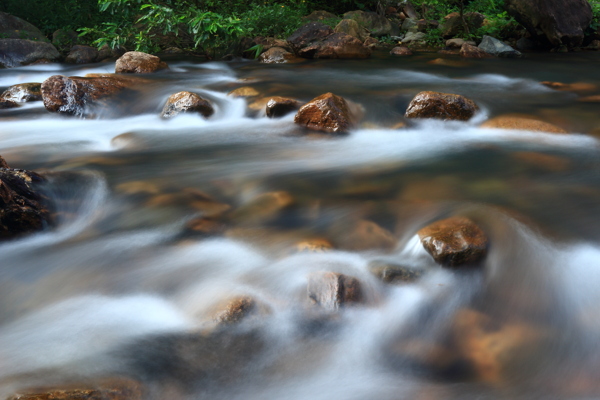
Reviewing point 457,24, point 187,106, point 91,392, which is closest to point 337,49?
point 457,24

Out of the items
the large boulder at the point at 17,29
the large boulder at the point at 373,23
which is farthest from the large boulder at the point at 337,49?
the large boulder at the point at 17,29

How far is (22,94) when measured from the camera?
7.25 meters

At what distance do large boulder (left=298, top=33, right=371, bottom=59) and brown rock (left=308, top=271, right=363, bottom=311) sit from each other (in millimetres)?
8061

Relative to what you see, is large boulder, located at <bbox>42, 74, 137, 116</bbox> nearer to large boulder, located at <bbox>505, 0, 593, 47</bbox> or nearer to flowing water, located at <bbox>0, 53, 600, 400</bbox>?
flowing water, located at <bbox>0, 53, 600, 400</bbox>

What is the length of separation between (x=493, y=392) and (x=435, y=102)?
4.05 m

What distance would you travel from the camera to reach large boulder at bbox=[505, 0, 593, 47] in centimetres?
1016

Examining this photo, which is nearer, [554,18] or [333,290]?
[333,290]

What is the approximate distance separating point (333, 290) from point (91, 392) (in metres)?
1.25

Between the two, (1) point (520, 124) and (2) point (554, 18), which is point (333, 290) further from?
(2) point (554, 18)

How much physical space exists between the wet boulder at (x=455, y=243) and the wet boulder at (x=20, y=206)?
8.57 feet

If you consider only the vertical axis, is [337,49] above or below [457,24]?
below

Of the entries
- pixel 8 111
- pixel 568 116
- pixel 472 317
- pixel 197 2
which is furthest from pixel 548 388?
pixel 197 2

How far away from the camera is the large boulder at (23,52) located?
1070 centimetres

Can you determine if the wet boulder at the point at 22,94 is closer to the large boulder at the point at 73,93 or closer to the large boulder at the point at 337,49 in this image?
the large boulder at the point at 73,93
